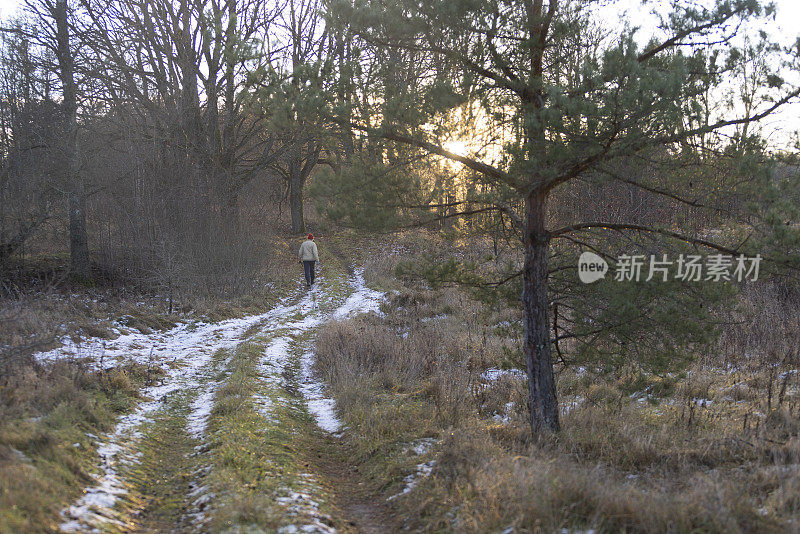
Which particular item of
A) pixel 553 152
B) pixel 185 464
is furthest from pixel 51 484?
pixel 553 152

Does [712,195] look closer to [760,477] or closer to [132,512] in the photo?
[760,477]

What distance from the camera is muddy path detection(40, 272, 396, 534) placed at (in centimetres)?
402

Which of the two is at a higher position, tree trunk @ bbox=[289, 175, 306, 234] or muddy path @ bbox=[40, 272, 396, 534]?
tree trunk @ bbox=[289, 175, 306, 234]

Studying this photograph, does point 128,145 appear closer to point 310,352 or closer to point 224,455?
point 310,352

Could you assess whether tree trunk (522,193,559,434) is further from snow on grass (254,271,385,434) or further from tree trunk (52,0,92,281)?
tree trunk (52,0,92,281)

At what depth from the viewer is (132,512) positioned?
4.18 m

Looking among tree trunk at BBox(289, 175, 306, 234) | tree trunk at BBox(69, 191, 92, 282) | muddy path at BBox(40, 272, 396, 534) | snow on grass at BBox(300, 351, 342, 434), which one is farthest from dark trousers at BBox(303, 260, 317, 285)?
tree trunk at BBox(289, 175, 306, 234)

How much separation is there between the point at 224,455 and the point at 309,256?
14.6 m

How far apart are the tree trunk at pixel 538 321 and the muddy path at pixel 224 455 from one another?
2.43m

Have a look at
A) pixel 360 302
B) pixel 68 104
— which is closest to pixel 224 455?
pixel 360 302

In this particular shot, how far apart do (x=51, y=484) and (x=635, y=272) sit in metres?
5.83

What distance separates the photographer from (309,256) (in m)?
19.4

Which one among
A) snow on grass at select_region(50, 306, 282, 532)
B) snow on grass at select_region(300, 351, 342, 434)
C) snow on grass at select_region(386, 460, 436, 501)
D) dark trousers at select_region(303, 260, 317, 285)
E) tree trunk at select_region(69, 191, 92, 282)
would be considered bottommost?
snow on grass at select_region(300, 351, 342, 434)

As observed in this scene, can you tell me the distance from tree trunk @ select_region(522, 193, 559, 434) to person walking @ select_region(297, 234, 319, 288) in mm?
13262
